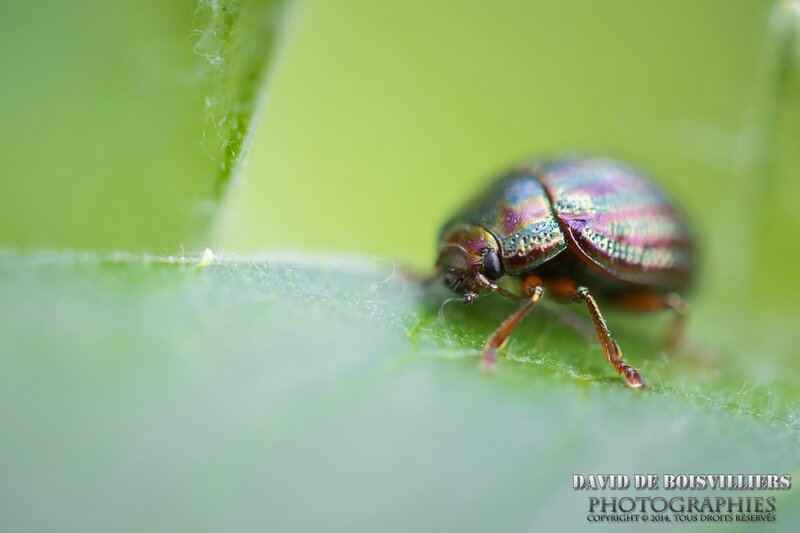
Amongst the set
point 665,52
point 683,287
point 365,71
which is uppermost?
point 665,52

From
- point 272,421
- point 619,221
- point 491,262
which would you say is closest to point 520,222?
point 491,262

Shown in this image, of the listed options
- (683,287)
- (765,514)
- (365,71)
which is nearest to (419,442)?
(765,514)

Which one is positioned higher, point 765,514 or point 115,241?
point 115,241

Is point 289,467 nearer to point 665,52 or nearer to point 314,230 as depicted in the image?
point 314,230

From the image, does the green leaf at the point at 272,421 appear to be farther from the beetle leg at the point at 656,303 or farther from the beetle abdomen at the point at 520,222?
the beetle leg at the point at 656,303

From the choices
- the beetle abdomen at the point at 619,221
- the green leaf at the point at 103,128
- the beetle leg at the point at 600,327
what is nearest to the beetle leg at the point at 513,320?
the beetle leg at the point at 600,327

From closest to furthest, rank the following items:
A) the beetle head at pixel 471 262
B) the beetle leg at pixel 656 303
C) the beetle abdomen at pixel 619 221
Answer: the beetle head at pixel 471 262 < the beetle abdomen at pixel 619 221 < the beetle leg at pixel 656 303
